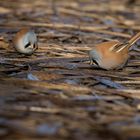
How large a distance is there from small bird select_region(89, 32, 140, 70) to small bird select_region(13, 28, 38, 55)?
68 centimetres

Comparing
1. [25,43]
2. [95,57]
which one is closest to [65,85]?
[95,57]

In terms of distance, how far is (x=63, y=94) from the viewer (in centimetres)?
329

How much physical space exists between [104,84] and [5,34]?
76.3 inches

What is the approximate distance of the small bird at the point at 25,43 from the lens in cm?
446

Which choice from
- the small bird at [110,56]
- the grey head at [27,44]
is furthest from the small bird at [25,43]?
the small bird at [110,56]

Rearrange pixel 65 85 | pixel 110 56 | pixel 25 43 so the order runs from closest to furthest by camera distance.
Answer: pixel 65 85
pixel 110 56
pixel 25 43

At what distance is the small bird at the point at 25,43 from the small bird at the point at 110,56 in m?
0.68

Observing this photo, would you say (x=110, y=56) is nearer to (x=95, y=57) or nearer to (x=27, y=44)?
(x=95, y=57)

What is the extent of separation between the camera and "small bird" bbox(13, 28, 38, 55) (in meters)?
4.46

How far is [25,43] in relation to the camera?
4488mm

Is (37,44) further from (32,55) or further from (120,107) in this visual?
(120,107)

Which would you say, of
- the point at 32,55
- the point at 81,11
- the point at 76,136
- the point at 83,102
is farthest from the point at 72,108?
the point at 81,11

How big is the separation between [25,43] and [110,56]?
2.94ft

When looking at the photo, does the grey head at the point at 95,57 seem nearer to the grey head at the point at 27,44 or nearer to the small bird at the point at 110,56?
the small bird at the point at 110,56
